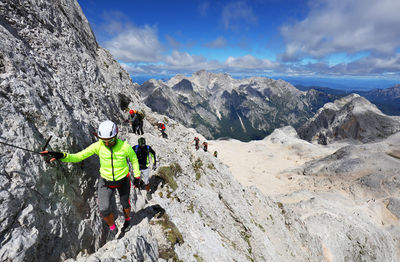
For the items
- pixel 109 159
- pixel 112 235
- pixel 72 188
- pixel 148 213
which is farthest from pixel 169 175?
pixel 109 159

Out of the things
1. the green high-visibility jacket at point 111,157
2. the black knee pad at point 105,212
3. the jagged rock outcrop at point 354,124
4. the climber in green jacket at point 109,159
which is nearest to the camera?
the climber in green jacket at point 109,159

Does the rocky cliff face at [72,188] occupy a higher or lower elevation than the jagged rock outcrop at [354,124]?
higher

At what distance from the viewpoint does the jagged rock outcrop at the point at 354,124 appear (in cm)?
7938

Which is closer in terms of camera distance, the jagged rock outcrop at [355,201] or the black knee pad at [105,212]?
the black knee pad at [105,212]

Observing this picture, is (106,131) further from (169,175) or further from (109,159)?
(169,175)

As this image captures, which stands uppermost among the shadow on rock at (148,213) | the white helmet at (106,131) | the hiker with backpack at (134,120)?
the white helmet at (106,131)

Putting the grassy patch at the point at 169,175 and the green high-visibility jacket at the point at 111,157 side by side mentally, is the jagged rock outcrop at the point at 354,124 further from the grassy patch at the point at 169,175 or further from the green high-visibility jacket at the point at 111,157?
the green high-visibility jacket at the point at 111,157

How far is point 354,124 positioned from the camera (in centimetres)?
8806

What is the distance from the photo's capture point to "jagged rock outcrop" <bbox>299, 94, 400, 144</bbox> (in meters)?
79.4

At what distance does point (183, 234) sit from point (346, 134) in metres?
108

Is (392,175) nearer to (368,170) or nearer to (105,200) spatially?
(368,170)

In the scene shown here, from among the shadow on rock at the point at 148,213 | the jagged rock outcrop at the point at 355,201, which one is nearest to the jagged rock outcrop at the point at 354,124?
the jagged rock outcrop at the point at 355,201

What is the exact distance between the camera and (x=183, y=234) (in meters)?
10.6

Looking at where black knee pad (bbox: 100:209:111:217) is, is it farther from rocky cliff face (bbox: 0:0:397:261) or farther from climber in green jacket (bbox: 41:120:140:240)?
rocky cliff face (bbox: 0:0:397:261)
